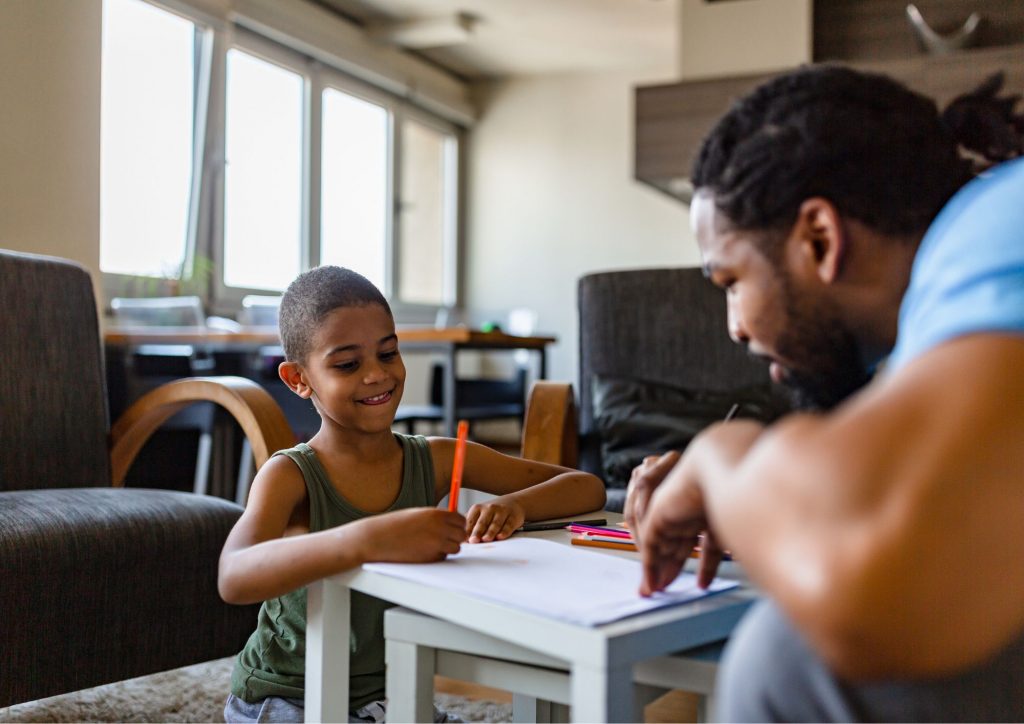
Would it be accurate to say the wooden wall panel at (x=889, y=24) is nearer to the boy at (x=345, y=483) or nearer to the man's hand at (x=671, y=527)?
the boy at (x=345, y=483)

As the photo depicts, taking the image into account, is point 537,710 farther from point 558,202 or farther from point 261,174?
point 558,202

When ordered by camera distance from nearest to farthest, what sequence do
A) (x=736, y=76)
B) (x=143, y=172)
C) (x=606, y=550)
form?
(x=606, y=550) → (x=736, y=76) → (x=143, y=172)

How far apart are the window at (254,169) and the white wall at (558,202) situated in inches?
10.5

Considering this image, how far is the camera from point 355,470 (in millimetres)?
1305

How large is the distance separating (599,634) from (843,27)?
14.6 feet

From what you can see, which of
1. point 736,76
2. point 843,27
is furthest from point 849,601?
point 843,27

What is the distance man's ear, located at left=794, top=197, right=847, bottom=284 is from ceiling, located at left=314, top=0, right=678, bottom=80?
232 inches

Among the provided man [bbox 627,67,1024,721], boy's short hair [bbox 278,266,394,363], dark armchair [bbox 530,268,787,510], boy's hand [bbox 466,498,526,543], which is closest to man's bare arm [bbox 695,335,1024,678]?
man [bbox 627,67,1024,721]

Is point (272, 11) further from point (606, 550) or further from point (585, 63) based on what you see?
point (606, 550)

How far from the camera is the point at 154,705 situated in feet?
6.14

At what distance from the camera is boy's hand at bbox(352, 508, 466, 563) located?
0.90m

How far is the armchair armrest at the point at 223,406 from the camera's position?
179 centimetres

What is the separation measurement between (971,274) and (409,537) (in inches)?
21.0

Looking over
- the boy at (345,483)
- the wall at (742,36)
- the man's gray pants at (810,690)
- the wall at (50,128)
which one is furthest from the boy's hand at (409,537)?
the wall at (742,36)
